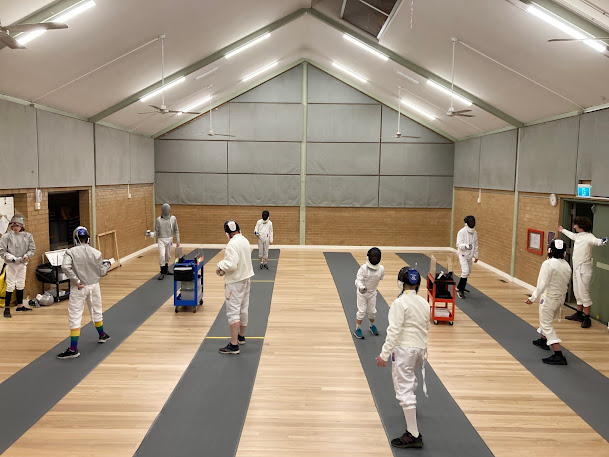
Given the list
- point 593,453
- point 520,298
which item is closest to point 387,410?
point 593,453

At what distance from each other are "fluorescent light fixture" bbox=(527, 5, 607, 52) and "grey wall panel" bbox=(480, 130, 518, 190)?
4879 mm

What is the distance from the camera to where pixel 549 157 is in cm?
920

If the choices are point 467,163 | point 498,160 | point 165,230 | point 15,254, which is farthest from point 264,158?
point 15,254

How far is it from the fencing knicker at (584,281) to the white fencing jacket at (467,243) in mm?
1816

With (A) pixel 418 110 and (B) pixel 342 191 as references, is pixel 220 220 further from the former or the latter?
(A) pixel 418 110

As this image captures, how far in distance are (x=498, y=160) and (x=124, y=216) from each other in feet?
31.6

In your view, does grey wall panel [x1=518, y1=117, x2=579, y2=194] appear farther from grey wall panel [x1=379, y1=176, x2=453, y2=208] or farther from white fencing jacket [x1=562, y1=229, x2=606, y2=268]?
grey wall panel [x1=379, y1=176, x2=453, y2=208]

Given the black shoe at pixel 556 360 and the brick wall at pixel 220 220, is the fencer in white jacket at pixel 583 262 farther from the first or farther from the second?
the brick wall at pixel 220 220

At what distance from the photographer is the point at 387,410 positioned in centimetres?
455

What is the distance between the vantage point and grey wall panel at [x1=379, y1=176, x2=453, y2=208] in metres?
15.1

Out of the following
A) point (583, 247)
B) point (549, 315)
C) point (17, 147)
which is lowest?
point (549, 315)

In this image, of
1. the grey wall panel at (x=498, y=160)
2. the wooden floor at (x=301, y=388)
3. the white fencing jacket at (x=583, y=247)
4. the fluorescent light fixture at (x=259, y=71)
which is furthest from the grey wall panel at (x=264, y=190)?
the white fencing jacket at (x=583, y=247)

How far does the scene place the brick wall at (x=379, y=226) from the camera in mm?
15297

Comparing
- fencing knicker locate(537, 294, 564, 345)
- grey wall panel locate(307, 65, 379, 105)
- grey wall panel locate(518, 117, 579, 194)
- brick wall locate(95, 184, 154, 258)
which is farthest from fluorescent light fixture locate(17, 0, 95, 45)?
grey wall panel locate(307, 65, 379, 105)
